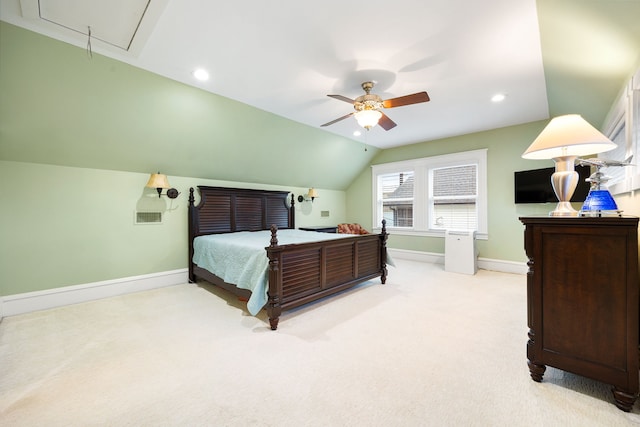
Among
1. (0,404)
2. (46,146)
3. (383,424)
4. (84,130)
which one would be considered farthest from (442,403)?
(46,146)

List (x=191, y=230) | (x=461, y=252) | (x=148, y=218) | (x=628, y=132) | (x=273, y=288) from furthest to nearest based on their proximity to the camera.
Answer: (x=461, y=252) → (x=191, y=230) → (x=148, y=218) → (x=273, y=288) → (x=628, y=132)

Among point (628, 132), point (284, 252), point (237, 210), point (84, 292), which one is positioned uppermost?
point (628, 132)

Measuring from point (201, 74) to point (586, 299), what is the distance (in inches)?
152

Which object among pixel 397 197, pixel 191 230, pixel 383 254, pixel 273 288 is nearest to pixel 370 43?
pixel 273 288

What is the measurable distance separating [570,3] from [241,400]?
3.38 m

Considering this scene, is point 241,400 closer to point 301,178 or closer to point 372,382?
point 372,382

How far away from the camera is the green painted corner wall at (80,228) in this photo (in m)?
3.07

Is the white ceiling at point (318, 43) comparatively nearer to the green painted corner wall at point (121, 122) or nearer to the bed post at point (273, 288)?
the green painted corner wall at point (121, 122)

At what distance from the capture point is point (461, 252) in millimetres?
4801

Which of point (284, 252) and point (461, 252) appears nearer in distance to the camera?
point (284, 252)

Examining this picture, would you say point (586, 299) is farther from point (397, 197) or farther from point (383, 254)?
point (397, 197)

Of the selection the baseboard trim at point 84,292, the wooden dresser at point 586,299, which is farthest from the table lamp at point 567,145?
the baseboard trim at point 84,292

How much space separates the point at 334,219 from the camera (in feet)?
23.3

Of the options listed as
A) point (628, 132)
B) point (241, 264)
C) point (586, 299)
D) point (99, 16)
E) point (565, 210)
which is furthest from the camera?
point (241, 264)
